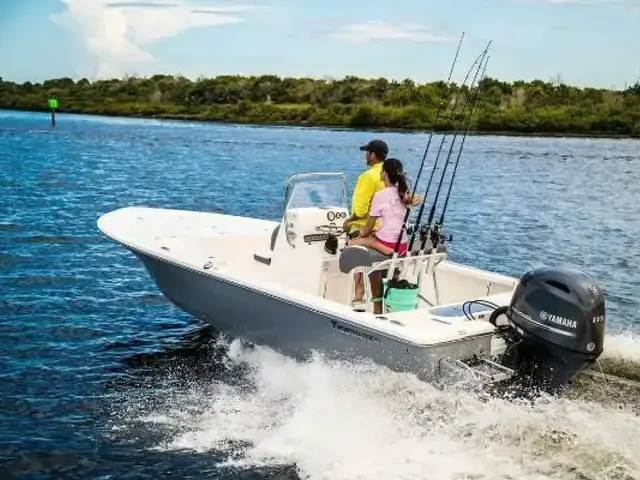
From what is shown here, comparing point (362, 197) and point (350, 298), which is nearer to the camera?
point (362, 197)

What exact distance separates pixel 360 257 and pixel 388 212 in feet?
1.58

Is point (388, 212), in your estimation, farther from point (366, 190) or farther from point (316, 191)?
point (316, 191)

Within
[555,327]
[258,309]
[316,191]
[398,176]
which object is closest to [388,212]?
[398,176]

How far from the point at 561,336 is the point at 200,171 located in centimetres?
2914

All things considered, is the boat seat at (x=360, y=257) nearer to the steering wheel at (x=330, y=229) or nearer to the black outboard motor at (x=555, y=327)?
the steering wheel at (x=330, y=229)

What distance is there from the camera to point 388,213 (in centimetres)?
782

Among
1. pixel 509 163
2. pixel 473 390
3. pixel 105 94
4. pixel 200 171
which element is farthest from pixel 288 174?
pixel 105 94

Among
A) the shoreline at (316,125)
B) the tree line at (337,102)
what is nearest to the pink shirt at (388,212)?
the shoreline at (316,125)

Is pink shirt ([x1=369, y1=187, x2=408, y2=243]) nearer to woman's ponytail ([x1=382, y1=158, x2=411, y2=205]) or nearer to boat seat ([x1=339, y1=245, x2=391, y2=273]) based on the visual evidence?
woman's ponytail ([x1=382, y1=158, x2=411, y2=205])

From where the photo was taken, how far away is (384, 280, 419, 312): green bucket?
7.75 m

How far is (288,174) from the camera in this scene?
3497 centimetres

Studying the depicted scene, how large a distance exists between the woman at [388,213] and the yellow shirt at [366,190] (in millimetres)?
225

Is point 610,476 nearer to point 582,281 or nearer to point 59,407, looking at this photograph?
point 582,281

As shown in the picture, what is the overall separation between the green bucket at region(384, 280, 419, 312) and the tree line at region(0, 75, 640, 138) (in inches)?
1870
